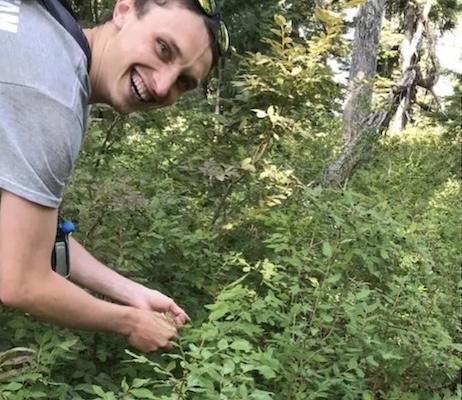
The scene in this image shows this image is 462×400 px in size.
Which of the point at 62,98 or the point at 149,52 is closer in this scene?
the point at 62,98

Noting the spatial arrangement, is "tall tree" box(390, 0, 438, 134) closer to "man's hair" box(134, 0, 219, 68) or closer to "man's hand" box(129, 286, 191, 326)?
"man's hand" box(129, 286, 191, 326)

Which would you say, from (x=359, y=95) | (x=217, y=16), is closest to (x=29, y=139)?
(x=217, y=16)

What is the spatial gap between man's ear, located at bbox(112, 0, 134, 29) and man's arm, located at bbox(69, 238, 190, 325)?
732 mm

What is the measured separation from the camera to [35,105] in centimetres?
133

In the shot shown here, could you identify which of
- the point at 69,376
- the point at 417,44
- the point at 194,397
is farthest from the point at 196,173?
the point at 417,44

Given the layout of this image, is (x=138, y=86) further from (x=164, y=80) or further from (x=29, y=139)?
(x=29, y=139)

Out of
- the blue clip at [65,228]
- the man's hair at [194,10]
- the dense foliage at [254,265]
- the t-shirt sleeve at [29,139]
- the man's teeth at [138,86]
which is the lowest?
the dense foliage at [254,265]

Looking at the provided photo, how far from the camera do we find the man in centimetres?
133

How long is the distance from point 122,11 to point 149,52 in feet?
0.54

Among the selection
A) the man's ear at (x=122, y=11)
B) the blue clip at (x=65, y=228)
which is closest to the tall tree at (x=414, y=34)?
the blue clip at (x=65, y=228)

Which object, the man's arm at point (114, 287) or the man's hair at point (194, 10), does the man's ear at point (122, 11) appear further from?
the man's arm at point (114, 287)

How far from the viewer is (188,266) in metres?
3.13

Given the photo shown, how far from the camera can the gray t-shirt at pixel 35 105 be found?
1322mm

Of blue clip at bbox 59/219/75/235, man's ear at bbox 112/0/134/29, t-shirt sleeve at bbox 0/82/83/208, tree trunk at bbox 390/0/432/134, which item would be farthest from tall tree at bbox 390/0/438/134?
t-shirt sleeve at bbox 0/82/83/208
